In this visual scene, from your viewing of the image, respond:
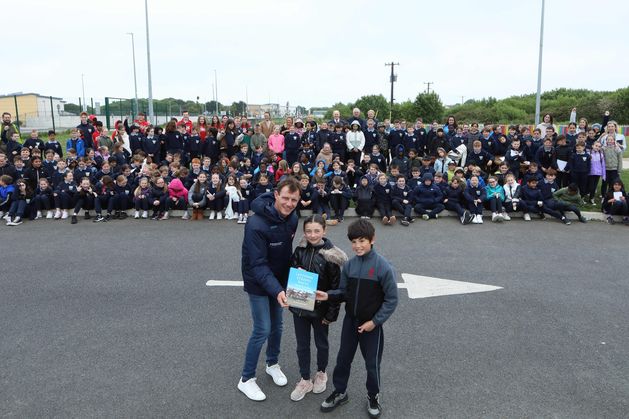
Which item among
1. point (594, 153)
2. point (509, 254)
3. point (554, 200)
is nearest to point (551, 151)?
point (594, 153)

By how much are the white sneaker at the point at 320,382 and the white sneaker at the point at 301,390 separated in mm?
49

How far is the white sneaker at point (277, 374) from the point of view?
4.51m

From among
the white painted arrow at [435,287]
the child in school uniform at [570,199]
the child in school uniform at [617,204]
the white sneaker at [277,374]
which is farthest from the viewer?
the child in school uniform at [570,199]

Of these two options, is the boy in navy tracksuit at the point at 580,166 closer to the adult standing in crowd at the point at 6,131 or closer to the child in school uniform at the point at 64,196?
the child in school uniform at the point at 64,196

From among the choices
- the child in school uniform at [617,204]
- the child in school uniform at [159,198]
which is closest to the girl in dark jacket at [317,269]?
the child in school uniform at [159,198]

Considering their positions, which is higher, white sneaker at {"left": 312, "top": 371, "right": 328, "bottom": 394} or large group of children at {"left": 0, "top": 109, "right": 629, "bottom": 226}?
large group of children at {"left": 0, "top": 109, "right": 629, "bottom": 226}

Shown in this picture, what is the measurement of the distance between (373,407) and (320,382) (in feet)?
1.87

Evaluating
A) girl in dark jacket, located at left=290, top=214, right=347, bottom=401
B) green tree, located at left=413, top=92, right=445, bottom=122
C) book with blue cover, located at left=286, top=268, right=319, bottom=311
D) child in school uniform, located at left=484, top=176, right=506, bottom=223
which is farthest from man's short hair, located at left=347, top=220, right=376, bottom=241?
green tree, located at left=413, top=92, right=445, bottom=122

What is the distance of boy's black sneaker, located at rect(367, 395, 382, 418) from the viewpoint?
157 inches

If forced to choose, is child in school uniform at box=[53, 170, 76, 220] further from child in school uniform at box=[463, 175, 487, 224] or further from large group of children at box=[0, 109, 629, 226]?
child in school uniform at box=[463, 175, 487, 224]

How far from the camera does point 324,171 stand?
42.0 ft

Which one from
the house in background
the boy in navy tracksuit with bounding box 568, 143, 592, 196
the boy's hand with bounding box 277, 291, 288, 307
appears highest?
the house in background

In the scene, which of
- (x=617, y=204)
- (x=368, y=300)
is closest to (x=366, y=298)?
(x=368, y=300)

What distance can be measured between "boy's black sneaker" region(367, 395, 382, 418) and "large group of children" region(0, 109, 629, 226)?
6681 mm
